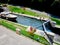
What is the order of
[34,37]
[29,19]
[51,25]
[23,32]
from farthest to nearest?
[29,19], [51,25], [23,32], [34,37]

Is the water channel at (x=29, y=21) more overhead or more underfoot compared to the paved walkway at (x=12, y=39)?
more underfoot

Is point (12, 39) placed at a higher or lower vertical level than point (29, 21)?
higher

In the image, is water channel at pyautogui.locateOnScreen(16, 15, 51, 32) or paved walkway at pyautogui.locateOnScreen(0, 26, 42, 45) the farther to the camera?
water channel at pyautogui.locateOnScreen(16, 15, 51, 32)

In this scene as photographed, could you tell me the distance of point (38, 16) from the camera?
48.9 metres

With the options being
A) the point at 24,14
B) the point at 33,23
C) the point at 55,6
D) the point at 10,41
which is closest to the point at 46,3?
the point at 55,6

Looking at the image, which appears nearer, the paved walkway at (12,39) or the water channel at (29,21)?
the paved walkway at (12,39)

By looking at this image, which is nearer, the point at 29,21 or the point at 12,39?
the point at 12,39

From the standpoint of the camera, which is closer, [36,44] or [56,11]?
[36,44]

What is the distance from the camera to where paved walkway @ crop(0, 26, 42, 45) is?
26344mm

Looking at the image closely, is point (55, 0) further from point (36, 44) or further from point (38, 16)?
point (36, 44)

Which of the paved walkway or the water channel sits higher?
the paved walkway

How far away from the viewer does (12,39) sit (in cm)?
2780

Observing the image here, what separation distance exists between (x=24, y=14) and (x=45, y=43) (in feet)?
88.4

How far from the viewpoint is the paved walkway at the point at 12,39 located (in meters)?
26.3
